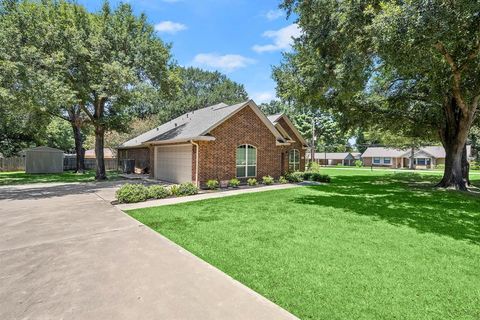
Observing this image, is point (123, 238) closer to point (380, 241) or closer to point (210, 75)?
point (380, 241)

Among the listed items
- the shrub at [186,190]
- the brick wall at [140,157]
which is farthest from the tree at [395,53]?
the brick wall at [140,157]

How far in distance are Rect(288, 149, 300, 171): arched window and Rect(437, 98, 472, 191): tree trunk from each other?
9982mm

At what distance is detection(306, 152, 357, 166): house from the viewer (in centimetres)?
6256

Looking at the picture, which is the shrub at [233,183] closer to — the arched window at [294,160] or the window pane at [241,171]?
the window pane at [241,171]

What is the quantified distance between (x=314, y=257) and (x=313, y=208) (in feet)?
15.5

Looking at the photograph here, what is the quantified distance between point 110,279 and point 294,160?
19946 mm

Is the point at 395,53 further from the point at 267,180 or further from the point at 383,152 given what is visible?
the point at 383,152

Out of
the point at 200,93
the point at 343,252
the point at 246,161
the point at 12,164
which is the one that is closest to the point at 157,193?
the point at 246,161

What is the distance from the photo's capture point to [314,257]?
203 inches

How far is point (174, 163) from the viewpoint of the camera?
56.5ft

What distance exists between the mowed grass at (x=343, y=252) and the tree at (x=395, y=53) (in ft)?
16.9

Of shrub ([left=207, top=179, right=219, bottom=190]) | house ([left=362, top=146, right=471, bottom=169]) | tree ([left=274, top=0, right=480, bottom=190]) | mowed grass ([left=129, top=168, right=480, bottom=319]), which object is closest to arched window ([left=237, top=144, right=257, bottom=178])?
shrub ([left=207, top=179, right=219, bottom=190])

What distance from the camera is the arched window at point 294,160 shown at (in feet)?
74.1

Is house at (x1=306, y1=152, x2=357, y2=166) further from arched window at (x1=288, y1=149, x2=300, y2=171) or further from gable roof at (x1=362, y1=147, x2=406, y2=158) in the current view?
arched window at (x1=288, y1=149, x2=300, y2=171)
